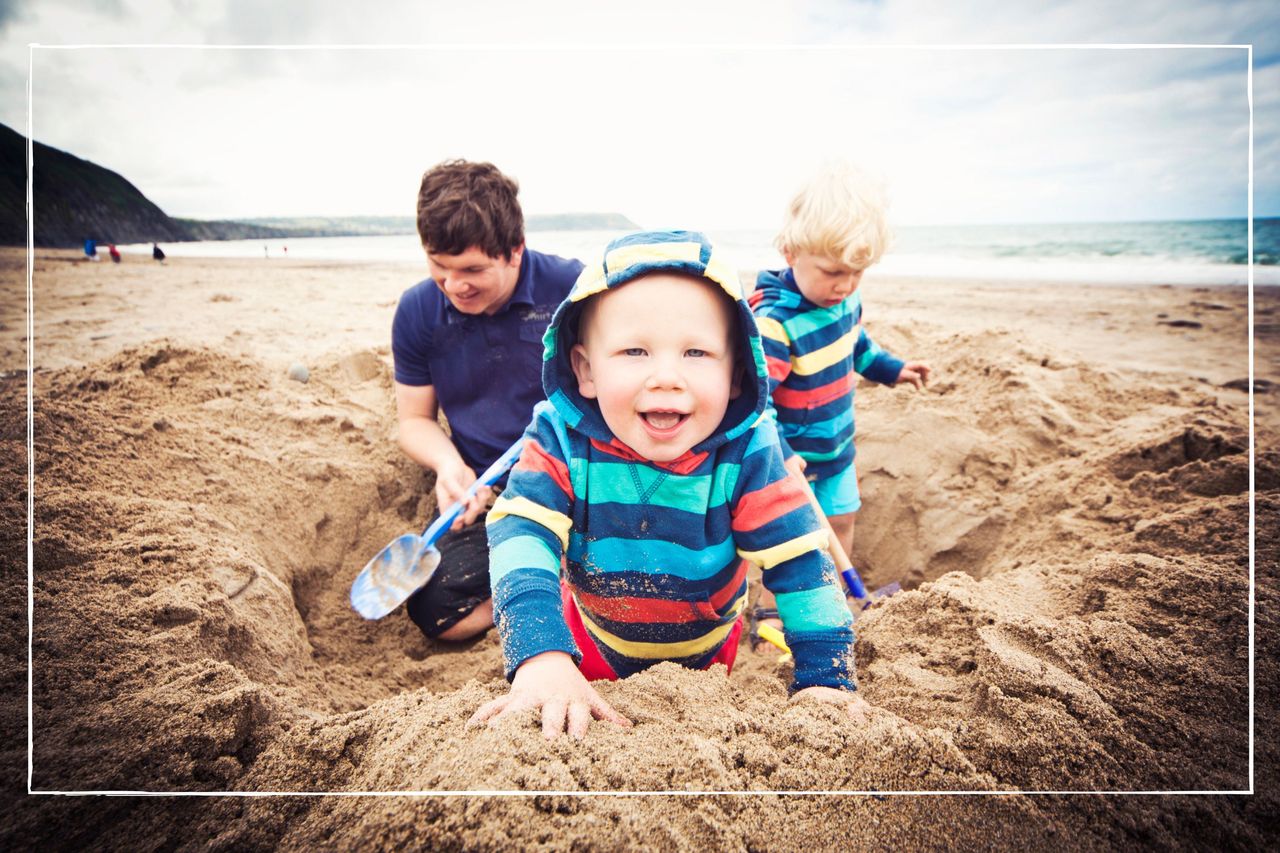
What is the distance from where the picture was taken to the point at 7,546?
149 cm

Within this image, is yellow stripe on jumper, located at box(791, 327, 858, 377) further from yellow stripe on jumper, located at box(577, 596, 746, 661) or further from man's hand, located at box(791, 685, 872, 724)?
man's hand, located at box(791, 685, 872, 724)

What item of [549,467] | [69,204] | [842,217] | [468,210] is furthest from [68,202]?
[842,217]

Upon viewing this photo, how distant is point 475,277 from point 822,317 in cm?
148

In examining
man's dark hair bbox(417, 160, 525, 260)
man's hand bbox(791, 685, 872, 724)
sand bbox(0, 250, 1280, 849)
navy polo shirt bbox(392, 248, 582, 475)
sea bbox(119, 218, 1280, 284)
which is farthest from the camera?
sea bbox(119, 218, 1280, 284)

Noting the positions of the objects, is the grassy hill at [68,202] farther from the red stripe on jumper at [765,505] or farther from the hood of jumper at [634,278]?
the red stripe on jumper at [765,505]

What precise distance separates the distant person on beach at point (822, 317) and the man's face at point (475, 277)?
1.09 m

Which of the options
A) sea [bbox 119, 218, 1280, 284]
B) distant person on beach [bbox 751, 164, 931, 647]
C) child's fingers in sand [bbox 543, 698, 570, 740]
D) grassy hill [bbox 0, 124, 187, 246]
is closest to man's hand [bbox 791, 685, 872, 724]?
child's fingers in sand [bbox 543, 698, 570, 740]

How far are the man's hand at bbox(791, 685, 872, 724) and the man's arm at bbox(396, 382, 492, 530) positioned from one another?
1.64m

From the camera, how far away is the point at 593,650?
1847 mm

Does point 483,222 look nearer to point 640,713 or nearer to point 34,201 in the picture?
point 34,201

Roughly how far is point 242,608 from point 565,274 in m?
1.85

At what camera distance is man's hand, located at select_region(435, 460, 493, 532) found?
8.51 feet

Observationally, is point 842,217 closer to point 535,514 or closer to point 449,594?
point 535,514

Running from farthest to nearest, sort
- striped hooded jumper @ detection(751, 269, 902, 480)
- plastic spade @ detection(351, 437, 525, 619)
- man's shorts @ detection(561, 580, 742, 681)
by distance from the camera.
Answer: striped hooded jumper @ detection(751, 269, 902, 480) → plastic spade @ detection(351, 437, 525, 619) → man's shorts @ detection(561, 580, 742, 681)
